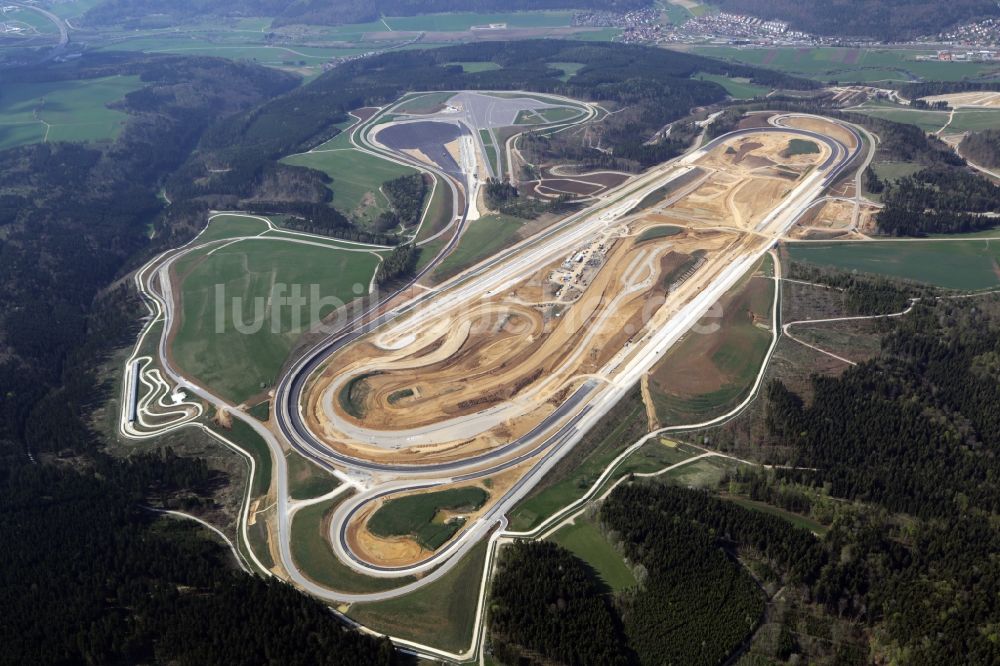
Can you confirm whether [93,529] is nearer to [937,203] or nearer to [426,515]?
[426,515]

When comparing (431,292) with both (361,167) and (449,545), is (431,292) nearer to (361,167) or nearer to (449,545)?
(449,545)

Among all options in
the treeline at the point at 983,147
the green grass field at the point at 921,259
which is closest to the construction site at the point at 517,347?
the green grass field at the point at 921,259

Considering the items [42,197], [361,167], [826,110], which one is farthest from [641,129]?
[42,197]

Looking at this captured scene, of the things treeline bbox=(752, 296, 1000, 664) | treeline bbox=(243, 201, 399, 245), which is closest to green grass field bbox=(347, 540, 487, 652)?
treeline bbox=(752, 296, 1000, 664)

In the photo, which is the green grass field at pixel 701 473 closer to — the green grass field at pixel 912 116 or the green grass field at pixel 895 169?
the green grass field at pixel 895 169

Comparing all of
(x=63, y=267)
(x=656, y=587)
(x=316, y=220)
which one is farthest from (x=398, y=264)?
(x=656, y=587)

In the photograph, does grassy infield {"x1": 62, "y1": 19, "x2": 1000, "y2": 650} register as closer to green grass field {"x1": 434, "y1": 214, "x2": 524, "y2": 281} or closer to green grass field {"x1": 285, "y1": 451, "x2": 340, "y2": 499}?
green grass field {"x1": 285, "y1": 451, "x2": 340, "y2": 499}
